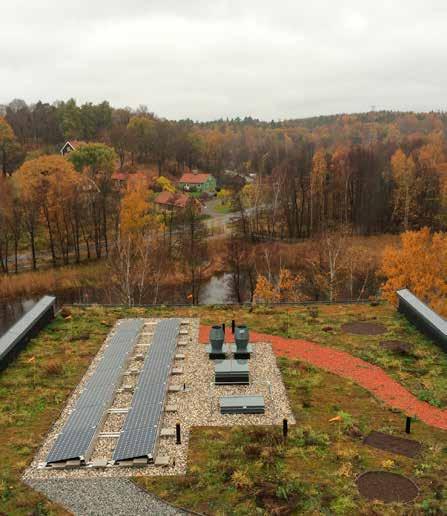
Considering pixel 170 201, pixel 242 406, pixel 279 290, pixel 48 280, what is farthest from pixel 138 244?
pixel 242 406

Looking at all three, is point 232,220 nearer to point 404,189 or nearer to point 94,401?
point 404,189

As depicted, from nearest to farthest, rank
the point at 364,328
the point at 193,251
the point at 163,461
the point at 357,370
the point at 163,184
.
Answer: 1. the point at 163,461
2. the point at 357,370
3. the point at 364,328
4. the point at 193,251
5. the point at 163,184

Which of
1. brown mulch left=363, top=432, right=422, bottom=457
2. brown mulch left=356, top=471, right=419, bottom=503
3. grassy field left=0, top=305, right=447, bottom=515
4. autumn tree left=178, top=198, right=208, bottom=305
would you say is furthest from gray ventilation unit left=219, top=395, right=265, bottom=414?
autumn tree left=178, top=198, right=208, bottom=305

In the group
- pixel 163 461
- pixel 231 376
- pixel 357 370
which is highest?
pixel 231 376

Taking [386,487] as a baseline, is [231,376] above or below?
above

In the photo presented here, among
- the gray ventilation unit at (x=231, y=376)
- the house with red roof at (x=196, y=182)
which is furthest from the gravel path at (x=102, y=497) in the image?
the house with red roof at (x=196, y=182)

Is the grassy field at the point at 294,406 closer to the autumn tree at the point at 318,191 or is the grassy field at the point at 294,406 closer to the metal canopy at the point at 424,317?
the metal canopy at the point at 424,317
